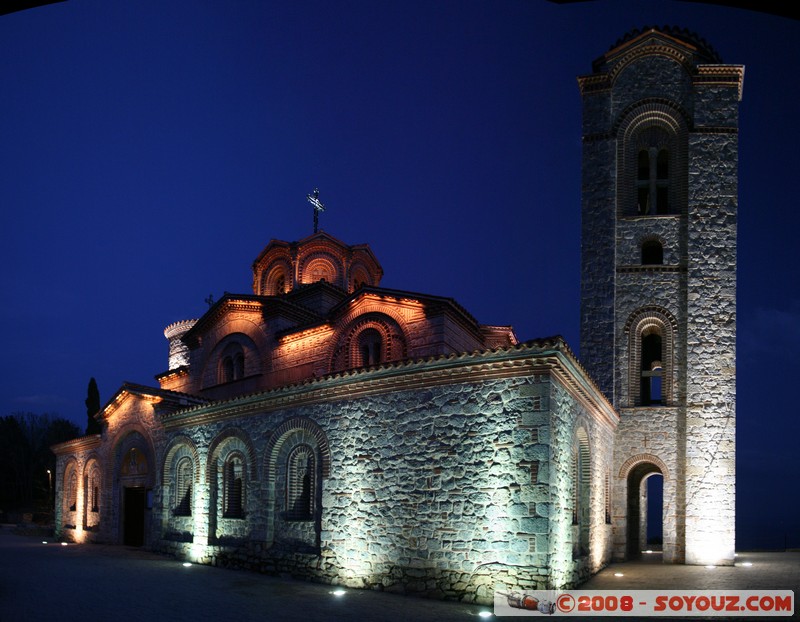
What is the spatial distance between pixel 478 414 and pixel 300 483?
5470mm

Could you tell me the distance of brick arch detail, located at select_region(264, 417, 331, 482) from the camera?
1468 cm

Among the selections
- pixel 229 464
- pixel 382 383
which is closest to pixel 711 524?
pixel 382 383

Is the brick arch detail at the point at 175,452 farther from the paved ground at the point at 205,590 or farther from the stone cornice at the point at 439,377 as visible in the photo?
the paved ground at the point at 205,590

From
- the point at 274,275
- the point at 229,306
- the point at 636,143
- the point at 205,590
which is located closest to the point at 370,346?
the point at 229,306

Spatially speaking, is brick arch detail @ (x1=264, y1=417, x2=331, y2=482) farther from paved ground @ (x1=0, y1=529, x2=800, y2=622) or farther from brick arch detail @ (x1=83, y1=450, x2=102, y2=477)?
brick arch detail @ (x1=83, y1=450, x2=102, y2=477)

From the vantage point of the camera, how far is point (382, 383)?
13.8m

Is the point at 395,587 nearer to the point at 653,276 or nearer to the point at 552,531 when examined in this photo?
the point at 552,531

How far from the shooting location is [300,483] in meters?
15.6

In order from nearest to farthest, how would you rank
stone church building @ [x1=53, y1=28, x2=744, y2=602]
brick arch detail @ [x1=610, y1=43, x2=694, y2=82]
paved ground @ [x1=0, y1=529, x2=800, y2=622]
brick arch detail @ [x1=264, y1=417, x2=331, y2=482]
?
1. paved ground @ [x1=0, y1=529, x2=800, y2=622]
2. stone church building @ [x1=53, y1=28, x2=744, y2=602]
3. brick arch detail @ [x1=264, y1=417, x2=331, y2=482]
4. brick arch detail @ [x1=610, y1=43, x2=694, y2=82]

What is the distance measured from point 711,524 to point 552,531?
9.87 m

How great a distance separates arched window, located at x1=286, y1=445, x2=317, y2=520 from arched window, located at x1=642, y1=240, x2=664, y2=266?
12371mm

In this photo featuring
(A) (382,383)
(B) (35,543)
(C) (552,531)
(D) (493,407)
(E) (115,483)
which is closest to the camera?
(C) (552,531)

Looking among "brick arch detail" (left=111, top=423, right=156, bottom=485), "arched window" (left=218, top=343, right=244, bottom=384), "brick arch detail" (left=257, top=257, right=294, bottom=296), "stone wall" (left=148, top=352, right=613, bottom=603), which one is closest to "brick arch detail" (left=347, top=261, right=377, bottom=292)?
"brick arch detail" (left=257, top=257, right=294, bottom=296)

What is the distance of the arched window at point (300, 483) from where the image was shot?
15.4 m
